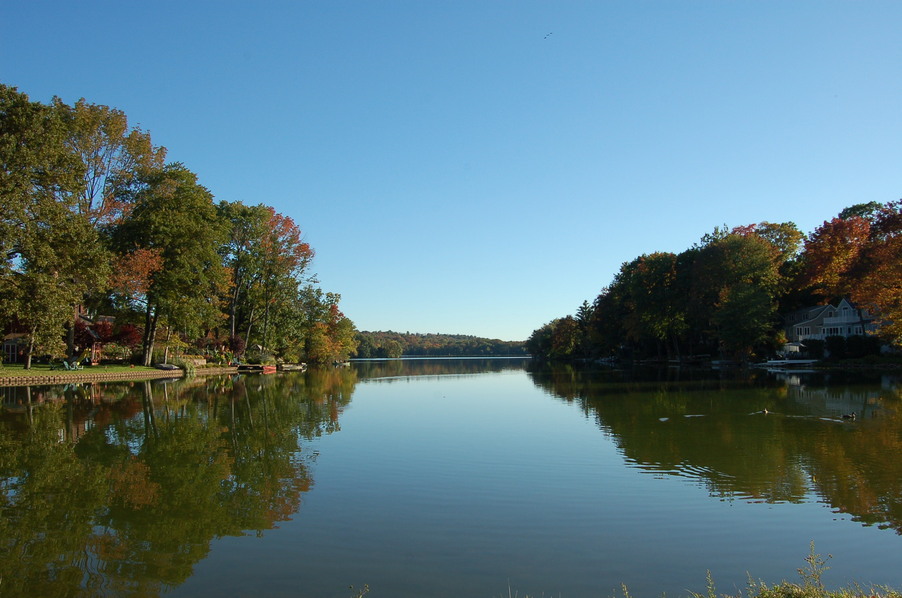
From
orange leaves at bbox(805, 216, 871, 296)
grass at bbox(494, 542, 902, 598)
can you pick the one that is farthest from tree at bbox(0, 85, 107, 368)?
orange leaves at bbox(805, 216, 871, 296)

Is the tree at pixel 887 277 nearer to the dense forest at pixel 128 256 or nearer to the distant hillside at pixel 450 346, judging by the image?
the dense forest at pixel 128 256

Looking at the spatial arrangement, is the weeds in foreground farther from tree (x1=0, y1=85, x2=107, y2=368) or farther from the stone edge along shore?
the stone edge along shore

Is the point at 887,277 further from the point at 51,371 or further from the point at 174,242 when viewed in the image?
the point at 51,371

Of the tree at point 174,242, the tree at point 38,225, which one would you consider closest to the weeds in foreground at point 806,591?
the tree at point 38,225

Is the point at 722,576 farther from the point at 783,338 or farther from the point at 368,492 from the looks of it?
the point at 783,338

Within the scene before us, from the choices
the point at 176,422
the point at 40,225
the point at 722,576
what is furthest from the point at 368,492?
the point at 40,225

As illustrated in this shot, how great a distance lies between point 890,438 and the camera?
13.5 m

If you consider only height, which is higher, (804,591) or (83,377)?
(83,377)

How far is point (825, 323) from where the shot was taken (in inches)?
2103

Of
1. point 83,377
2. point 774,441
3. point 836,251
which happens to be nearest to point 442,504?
point 774,441

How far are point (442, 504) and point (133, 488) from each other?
15.5ft

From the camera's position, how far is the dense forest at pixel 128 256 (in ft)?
80.3

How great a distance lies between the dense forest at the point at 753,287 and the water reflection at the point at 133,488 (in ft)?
108

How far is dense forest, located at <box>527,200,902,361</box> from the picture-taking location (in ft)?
119
